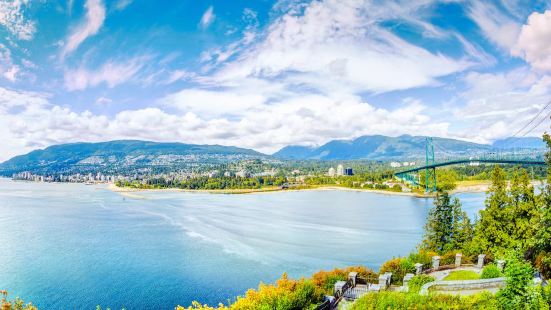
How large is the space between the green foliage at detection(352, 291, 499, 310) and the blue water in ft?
40.5

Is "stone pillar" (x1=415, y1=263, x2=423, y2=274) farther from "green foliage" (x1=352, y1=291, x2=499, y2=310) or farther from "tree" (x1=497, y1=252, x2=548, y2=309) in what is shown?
"tree" (x1=497, y1=252, x2=548, y2=309)

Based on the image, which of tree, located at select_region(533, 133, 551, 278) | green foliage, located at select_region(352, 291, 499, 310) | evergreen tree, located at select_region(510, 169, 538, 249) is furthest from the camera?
evergreen tree, located at select_region(510, 169, 538, 249)

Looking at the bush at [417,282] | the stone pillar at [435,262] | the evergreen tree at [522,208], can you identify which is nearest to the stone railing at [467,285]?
the bush at [417,282]

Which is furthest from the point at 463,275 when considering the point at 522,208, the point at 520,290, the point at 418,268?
the point at 520,290

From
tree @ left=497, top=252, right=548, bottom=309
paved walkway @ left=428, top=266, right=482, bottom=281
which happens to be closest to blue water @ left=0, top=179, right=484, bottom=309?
paved walkway @ left=428, top=266, right=482, bottom=281

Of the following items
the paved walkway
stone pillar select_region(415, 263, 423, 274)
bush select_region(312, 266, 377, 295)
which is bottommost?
the paved walkway

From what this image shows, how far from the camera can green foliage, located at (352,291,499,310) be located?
6.62 metres

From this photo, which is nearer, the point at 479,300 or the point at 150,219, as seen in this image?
the point at 479,300

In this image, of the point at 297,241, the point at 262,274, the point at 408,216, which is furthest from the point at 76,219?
the point at 408,216

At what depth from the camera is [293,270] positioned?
23016 millimetres

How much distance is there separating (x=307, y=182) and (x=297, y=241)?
76760 millimetres

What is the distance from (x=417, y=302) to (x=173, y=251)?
23.6m

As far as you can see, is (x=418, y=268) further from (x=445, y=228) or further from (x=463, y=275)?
(x=445, y=228)

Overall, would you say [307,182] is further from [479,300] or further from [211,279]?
[479,300]
